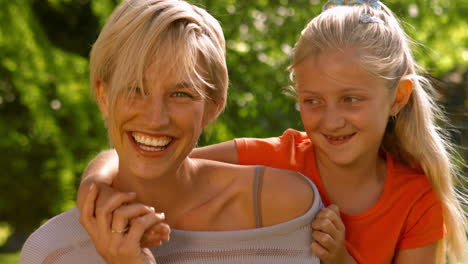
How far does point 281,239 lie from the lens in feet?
7.55

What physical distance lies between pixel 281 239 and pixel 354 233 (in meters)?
0.51

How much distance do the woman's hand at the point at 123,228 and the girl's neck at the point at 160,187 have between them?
190 mm

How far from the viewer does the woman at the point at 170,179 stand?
2082 mm

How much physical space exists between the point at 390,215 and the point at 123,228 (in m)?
1.17

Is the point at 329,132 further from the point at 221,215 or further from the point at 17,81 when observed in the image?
the point at 17,81

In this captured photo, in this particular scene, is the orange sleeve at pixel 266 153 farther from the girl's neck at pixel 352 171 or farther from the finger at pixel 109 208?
the finger at pixel 109 208

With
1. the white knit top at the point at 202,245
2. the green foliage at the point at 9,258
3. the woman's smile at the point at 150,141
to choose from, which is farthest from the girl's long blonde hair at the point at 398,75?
the green foliage at the point at 9,258

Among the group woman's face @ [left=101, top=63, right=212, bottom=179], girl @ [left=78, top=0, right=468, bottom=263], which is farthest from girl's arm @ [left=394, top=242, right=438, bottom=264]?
woman's face @ [left=101, top=63, right=212, bottom=179]

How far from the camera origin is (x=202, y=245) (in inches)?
88.6

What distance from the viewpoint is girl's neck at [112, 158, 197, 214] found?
2297 mm

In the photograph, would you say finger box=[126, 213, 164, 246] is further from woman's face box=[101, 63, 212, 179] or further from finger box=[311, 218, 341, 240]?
finger box=[311, 218, 341, 240]

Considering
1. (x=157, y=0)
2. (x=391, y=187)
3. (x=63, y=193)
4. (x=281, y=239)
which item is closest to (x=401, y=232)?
(x=391, y=187)

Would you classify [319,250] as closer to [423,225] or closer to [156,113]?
[423,225]

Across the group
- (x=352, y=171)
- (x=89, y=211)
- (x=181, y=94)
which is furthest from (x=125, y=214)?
(x=352, y=171)
